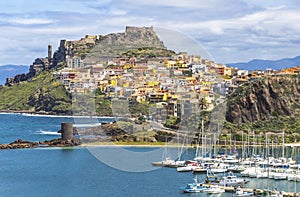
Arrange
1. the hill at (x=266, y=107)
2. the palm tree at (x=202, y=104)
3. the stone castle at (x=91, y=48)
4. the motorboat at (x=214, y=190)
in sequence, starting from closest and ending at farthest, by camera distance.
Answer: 1. the motorboat at (x=214, y=190)
2. the hill at (x=266, y=107)
3. the palm tree at (x=202, y=104)
4. the stone castle at (x=91, y=48)

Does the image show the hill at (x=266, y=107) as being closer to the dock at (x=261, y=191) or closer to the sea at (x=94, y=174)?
the sea at (x=94, y=174)

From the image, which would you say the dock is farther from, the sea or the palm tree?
the palm tree

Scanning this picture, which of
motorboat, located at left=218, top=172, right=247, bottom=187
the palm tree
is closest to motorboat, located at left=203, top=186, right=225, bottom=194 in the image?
motorboat, located at left=218, top=172, right=247, bottom=187

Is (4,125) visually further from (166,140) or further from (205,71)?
(166,140)

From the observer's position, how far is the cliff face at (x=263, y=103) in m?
39.0

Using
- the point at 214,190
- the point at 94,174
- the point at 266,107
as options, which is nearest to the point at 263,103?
the point at 266,107

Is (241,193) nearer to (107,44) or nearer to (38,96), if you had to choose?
(107,44)

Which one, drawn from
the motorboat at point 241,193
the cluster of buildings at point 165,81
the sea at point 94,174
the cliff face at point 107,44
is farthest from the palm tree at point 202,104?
the motorboat at point 241,193

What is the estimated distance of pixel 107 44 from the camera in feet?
220

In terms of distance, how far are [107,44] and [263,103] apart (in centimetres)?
3002

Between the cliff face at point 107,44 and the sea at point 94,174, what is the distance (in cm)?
1366

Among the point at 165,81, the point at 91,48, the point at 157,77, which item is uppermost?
the point at 91,48

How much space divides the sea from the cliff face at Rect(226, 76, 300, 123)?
7.09 metres

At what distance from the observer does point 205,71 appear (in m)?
53.7
